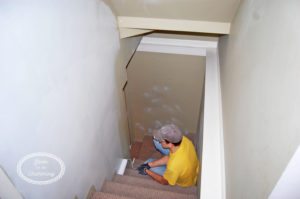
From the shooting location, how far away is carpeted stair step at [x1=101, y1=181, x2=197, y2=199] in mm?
2391

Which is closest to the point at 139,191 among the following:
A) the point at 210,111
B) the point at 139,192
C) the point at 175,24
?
the point at 139,192

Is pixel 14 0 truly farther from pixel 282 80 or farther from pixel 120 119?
pixel 120 119

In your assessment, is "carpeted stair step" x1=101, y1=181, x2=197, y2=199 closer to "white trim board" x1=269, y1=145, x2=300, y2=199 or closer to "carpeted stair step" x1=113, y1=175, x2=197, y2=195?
"carpeted stair step" x1=113, y1=175, x2=197, y2=195

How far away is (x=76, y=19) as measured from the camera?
1.64 metres

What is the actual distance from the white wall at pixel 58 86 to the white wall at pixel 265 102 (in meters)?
1.07

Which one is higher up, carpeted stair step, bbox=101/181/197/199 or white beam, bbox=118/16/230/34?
white beam, bbox=118/16/230/34

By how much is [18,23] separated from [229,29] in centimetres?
198

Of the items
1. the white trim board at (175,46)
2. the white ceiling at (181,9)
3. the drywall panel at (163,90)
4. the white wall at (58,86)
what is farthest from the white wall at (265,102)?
the drywall panel at (163,90)

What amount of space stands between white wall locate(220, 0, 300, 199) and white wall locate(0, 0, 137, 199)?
1073 millimetres

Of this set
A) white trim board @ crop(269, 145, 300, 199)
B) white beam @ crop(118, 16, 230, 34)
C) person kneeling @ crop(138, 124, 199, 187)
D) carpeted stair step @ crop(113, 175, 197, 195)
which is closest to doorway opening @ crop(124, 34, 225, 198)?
person kneeling @ crop(138, 124, 199, 187)

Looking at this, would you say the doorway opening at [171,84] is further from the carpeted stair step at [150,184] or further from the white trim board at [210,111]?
the carpeted stair step at [150,184]

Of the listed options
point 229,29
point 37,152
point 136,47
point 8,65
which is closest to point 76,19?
point 8,65

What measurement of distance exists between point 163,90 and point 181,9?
1.91m

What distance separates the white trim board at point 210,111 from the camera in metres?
1.67
